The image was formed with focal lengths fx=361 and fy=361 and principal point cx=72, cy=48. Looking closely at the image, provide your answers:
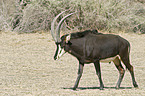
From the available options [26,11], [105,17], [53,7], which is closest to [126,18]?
[105,17]

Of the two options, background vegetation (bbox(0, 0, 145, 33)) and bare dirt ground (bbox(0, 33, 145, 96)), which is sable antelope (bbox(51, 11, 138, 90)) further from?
background vegetation (bbox(0, 0, 145, 33))

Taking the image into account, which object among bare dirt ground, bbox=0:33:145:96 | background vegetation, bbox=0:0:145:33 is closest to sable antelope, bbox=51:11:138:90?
bare dirt ground, bbox=0:33:145:96

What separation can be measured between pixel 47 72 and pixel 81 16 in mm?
10893

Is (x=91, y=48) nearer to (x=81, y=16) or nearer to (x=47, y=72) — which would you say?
(x=47, y=72)

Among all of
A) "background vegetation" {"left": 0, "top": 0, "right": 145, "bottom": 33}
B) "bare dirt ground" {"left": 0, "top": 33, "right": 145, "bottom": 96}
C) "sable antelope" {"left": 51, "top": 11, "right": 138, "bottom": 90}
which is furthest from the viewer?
"background vegetation" {"left": 0, "top": 0, "right": 145, "bottom": 33}

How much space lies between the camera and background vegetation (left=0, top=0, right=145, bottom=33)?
2286cm

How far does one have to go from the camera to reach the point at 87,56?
8.80 meters

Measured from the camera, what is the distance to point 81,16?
913 inches

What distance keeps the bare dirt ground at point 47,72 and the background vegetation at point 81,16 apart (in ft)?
5.65

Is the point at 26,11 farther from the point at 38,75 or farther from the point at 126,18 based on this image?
the point at 38,75

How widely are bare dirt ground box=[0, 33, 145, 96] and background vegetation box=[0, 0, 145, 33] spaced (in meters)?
1.72

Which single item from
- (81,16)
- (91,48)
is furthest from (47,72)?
(81,16)

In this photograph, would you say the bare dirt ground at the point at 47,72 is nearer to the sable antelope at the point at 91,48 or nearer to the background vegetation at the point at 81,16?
the sable antelope at the point at 91,48

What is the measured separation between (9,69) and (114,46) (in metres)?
5.44
